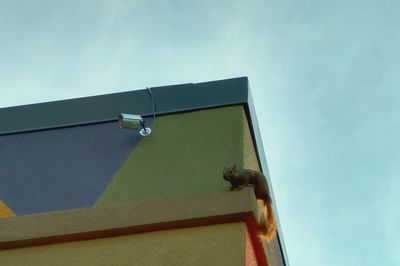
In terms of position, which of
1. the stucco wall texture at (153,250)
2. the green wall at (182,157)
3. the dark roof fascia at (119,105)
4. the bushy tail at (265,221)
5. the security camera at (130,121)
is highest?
the dark roof fascia at (119,105)

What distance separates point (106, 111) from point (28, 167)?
0.57 metres

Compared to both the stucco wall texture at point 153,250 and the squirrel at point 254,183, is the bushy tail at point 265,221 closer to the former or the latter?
the squirrel at point 254,183

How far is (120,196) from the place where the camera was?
11.3ft

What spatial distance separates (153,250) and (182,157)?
0.83 meters

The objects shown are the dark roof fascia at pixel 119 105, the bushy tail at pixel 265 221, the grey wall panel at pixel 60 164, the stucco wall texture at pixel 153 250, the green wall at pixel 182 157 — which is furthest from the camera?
the dark roof fascia at pixel 119 105

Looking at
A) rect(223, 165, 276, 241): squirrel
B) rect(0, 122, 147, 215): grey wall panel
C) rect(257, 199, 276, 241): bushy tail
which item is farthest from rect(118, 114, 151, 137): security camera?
rect(257, 199, 276, 241): bushy tail

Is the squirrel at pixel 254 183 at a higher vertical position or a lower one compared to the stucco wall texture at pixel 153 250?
higher

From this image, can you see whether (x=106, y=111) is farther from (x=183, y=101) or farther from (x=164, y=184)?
(x=164, y=184)

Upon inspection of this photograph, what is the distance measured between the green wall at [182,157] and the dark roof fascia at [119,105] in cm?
8

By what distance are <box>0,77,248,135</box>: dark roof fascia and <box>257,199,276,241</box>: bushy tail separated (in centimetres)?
86

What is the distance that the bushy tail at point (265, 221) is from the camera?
120 inches

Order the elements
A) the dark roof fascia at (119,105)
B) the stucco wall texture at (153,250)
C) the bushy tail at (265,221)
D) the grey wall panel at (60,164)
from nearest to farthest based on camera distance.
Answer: the stucco wall texture at (153,250), the bushy tail at (265,221), the grey wall panel at (60,164), the dark roof fascia at (119,105)

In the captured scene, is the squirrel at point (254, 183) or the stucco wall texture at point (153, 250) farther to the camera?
the squirrel at point (254, 183)

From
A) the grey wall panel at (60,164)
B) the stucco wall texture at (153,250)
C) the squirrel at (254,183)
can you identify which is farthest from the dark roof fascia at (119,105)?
the stucco wall texture at (153,250)
